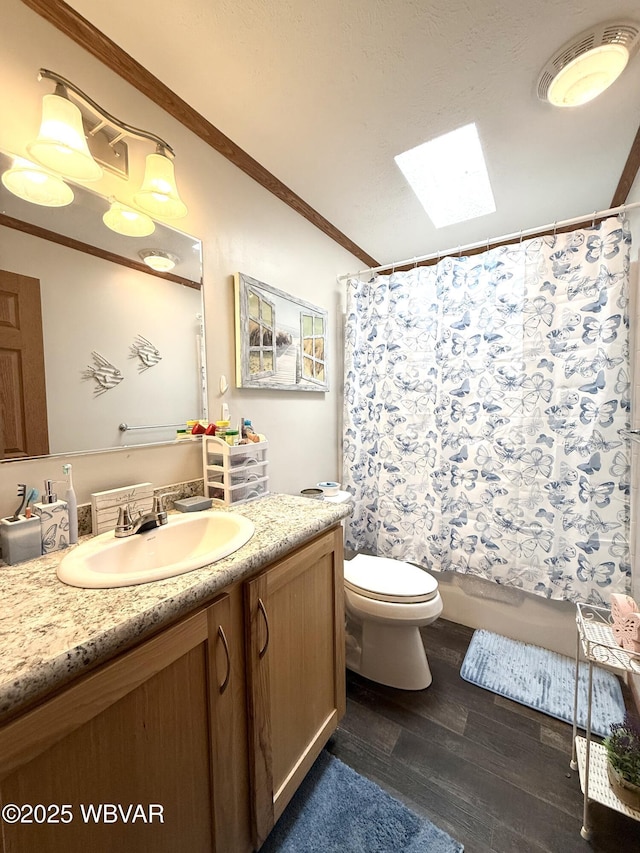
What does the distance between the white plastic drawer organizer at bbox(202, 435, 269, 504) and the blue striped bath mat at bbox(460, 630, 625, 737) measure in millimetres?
1390

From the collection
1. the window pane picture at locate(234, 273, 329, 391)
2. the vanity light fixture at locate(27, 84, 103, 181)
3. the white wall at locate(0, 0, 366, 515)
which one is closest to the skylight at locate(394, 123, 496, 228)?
the white wall at locate(0, 0, 366, 515)

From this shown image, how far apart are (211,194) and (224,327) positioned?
1.76ft

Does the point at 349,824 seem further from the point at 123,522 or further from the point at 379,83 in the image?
the point at 379,83

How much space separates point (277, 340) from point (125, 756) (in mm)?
1514

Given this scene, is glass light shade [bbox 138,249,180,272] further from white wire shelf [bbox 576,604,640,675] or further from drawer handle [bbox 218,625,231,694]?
white wire shelf [bbox 576,604,640,675]

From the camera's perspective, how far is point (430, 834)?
100 centimetres

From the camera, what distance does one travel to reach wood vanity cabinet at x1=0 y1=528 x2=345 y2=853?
0.51m

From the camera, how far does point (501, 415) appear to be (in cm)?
177

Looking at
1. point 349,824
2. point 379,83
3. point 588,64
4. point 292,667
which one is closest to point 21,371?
point 292,667

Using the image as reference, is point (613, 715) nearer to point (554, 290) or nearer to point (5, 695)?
point (554, 290)

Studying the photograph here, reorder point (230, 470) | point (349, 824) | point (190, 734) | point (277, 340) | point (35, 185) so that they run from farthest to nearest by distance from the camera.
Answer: point (277, 340) < point (230, 470) < point (349, 824) < point (35, 185) < point (190, 734)

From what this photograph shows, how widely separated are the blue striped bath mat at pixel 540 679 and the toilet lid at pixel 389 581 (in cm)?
53

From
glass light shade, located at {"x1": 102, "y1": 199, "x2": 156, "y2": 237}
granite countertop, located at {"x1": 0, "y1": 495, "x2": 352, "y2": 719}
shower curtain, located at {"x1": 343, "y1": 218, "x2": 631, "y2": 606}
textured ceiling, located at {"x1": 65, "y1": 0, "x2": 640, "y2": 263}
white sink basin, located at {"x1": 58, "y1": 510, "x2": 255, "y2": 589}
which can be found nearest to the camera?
granite countertop, located at {"x1": 0, "y1": 495, "x2": 352, "y2": 719}

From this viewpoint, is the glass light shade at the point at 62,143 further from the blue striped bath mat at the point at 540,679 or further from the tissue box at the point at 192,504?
the blue striped bath mat at the point at 540,679
